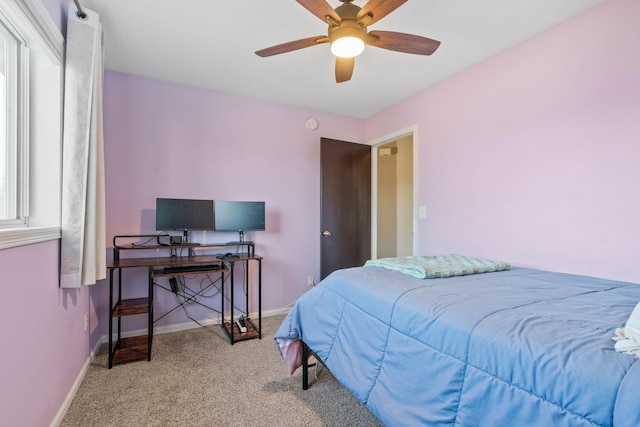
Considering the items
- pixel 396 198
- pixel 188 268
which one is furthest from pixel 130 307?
pixel 396 198

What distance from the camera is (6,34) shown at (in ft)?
4.60

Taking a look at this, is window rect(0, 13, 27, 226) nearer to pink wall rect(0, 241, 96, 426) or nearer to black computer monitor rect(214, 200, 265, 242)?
pink wall rect(0, 241, 96, 426)

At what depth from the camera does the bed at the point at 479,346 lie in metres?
0.68

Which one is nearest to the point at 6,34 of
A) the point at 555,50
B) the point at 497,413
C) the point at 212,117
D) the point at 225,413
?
the point at 212,117

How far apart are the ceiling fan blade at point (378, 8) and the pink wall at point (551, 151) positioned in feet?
4.33

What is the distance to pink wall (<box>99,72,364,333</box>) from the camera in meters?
2.65

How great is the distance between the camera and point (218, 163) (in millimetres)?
3029

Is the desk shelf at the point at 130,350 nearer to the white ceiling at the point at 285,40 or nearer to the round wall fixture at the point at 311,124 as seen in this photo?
the white ceiling at the point at 285,40

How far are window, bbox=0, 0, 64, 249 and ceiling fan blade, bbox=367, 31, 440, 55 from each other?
170 cm

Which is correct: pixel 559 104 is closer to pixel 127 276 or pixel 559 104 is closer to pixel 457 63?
pixel 457 63

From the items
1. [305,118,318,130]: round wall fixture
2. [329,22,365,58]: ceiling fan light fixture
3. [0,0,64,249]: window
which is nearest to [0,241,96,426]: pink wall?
[0,0,64,249]: window

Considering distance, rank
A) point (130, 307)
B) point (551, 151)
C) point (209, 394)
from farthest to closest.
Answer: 1. point (130, 307)
2. point (551, 151)
3. point (209, 394)

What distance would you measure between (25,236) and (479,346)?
1.82 metres

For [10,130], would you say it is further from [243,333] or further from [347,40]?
[243,333]
